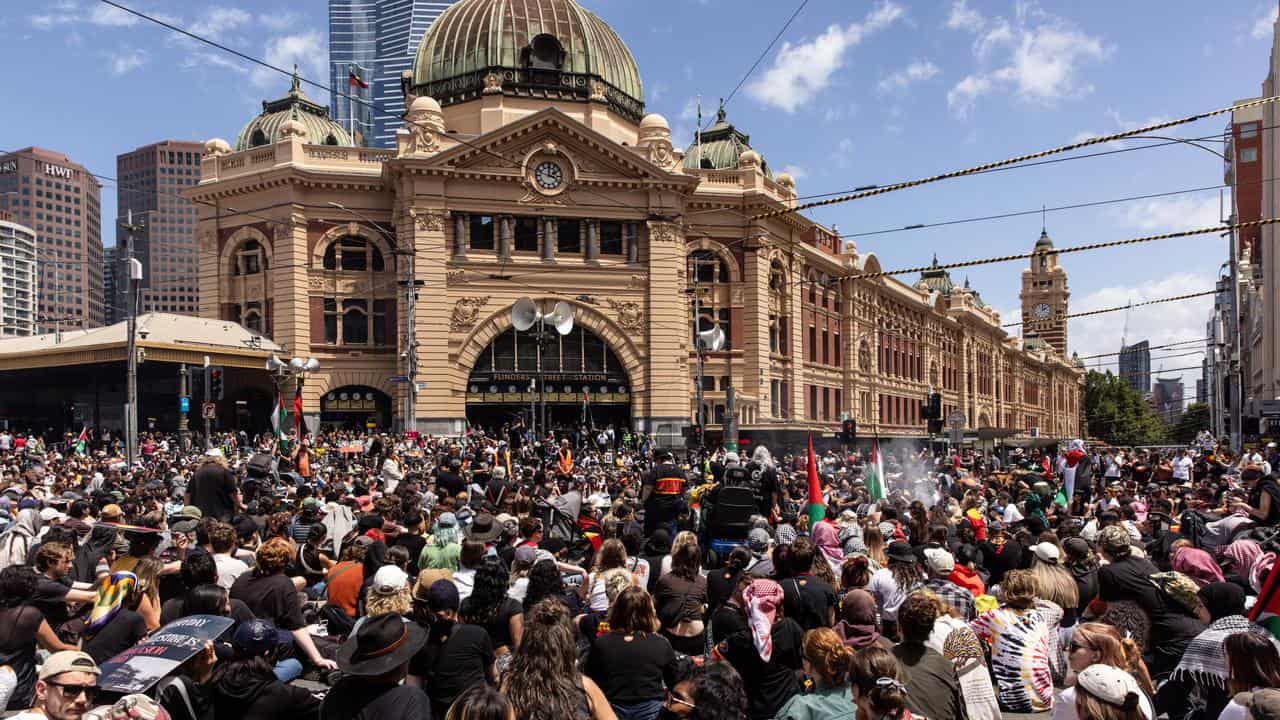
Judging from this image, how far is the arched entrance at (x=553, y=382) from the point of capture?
4591 cm

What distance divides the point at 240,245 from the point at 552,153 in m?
16.3

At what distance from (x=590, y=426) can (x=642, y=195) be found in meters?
11.7

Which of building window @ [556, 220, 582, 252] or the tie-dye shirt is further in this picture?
building window @ [556, 220, 582, 252]

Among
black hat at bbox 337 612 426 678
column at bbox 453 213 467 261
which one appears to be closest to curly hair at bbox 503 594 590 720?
black hat at bbox 337 612 426 678

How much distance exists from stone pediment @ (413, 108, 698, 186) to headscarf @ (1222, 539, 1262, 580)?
1525 inches

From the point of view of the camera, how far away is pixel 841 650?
19.8ft

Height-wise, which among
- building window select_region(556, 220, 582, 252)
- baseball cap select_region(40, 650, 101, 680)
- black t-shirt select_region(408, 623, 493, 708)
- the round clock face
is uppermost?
the round clock face

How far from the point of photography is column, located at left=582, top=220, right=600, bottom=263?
47.0 m

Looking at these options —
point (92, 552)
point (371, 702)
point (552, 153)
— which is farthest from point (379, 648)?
point (552, 153)

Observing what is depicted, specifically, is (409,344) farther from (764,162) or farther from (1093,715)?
(1093,715)

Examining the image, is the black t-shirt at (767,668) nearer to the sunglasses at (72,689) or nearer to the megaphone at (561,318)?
the sunglasses at (72,689)

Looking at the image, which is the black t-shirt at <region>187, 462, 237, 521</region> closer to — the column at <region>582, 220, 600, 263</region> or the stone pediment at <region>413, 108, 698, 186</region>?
the stone pediment at <region>413, 108, 698, 186</region>

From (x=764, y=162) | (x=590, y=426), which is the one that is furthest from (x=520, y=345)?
(x=764, y=162)

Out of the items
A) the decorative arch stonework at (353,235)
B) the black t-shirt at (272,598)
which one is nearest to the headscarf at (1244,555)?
the black t-shirt at (272,598)
